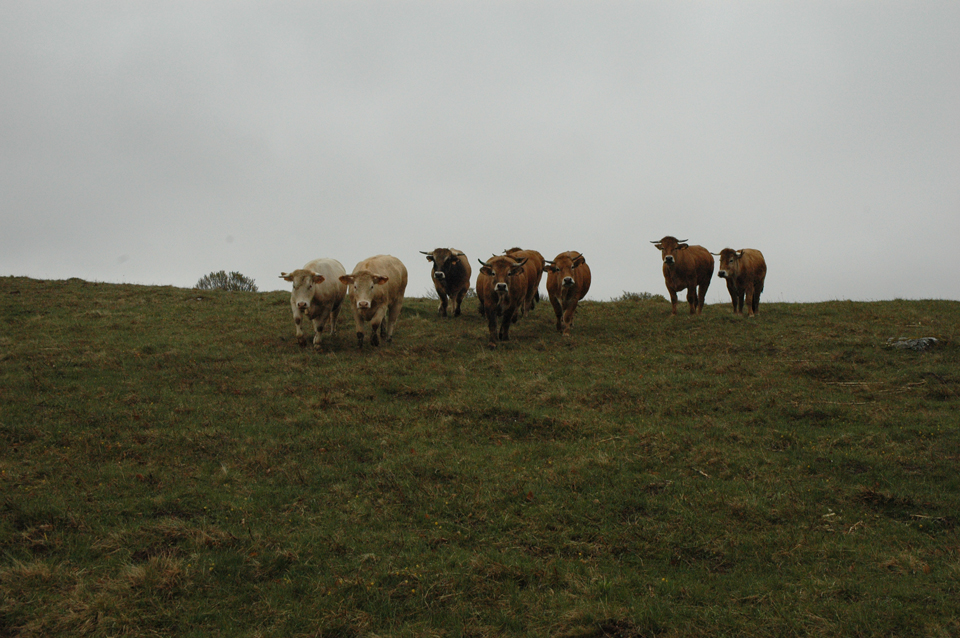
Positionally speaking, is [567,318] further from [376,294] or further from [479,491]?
[479,491]

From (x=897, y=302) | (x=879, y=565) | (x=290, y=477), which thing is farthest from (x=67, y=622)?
(x=897, y=302)

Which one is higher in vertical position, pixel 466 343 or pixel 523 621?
pixel 466 343

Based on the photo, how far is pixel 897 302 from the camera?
68.7ft

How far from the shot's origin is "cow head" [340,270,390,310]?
14586mm

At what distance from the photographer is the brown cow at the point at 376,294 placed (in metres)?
14.7

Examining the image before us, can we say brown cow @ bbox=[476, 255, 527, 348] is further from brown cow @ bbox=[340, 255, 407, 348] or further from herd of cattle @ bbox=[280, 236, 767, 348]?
brown cow @ bbox=[340, 255, 407, 348]

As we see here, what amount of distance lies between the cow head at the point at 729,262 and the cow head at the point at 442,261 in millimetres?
7797

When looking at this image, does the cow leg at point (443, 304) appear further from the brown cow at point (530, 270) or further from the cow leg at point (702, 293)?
the cow leg at point (702, 293)

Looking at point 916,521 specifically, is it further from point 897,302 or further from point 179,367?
point 897,302

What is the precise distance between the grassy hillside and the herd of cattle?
1160 millimetres

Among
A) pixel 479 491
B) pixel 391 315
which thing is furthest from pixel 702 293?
pixel 479 491

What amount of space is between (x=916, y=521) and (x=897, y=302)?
1657 cm

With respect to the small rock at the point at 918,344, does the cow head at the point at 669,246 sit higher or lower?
higher

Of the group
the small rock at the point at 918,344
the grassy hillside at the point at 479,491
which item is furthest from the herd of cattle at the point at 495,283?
the small rock at the point at 918,344
